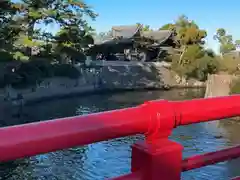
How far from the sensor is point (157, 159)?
0.91 m

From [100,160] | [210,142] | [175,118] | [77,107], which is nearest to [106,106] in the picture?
[77,107]

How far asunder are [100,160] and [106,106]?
7790mm

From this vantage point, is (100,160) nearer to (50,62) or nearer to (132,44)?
(50,62)

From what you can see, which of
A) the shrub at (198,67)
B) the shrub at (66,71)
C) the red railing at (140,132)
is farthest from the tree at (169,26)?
the red railing at (140,132)

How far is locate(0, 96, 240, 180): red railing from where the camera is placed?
0.72 metres

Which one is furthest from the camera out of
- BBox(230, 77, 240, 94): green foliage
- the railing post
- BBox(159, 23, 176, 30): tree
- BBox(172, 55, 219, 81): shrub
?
BBox(159, 23, 176, 30): tree

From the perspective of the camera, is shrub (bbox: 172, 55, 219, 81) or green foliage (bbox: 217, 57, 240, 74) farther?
shrub (bbox: 172, 55, 219, 81)

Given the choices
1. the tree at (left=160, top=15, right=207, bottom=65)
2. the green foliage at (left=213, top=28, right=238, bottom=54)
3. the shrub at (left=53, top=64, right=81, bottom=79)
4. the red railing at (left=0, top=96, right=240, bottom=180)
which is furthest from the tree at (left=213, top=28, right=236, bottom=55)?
the red railing at (left=0, top=96, right=240, bottom=180)

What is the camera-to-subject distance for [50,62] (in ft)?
53.6

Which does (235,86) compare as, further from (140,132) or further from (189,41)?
(140,132)

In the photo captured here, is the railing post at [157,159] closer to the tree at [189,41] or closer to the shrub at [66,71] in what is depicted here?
the shrub at [66,71]

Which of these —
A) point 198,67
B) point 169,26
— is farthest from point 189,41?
point 169,26

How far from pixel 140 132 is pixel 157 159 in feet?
0.26

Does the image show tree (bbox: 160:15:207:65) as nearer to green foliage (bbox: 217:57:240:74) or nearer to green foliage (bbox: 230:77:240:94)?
green foliage (bbox: 217:57:240:74)
